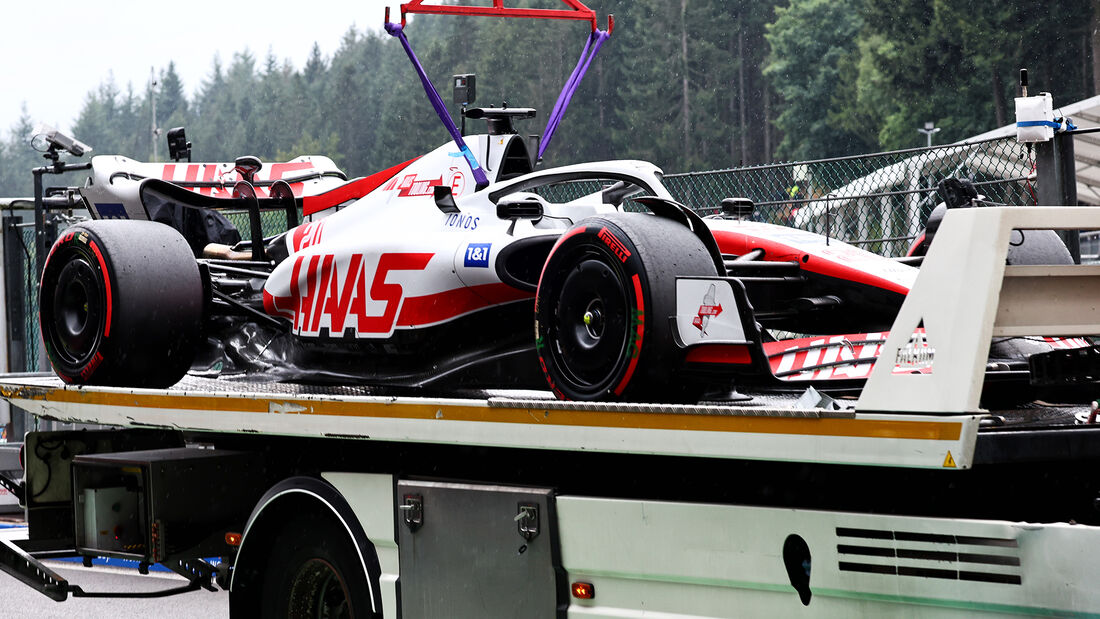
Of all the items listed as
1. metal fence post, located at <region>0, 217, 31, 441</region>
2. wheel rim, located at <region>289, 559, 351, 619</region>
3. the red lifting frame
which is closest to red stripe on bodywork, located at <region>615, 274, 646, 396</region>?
wheel rim, located at <region>289, 559, 351, 619</region>

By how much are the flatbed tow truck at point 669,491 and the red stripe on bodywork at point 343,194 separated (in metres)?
1.26

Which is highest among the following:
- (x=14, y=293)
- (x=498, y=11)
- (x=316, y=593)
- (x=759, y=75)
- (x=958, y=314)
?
(x=759, y=75)

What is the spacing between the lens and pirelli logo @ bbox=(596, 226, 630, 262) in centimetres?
450

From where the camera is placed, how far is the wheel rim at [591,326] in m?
4.57

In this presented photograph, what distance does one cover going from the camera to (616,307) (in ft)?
15.0

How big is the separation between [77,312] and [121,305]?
470mm

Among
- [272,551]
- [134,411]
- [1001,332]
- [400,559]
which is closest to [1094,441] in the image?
[1001,332]

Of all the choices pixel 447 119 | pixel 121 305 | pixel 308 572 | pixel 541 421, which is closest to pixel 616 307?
pixel 541 421

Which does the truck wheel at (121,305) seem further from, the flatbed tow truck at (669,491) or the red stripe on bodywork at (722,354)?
the red stripe on bodywork at (722,354)

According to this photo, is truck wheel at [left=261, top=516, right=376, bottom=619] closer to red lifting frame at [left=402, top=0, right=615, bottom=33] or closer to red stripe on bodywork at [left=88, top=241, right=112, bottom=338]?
red stripe on bodywork at [left=88, top=241, right=112, bottom=338]

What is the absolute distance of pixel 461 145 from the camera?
6.30m

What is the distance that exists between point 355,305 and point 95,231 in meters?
1.30

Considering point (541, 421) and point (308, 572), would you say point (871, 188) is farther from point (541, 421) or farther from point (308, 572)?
point (541, 421)

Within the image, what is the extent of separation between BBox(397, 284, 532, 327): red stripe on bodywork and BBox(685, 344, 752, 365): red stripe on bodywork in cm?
138
